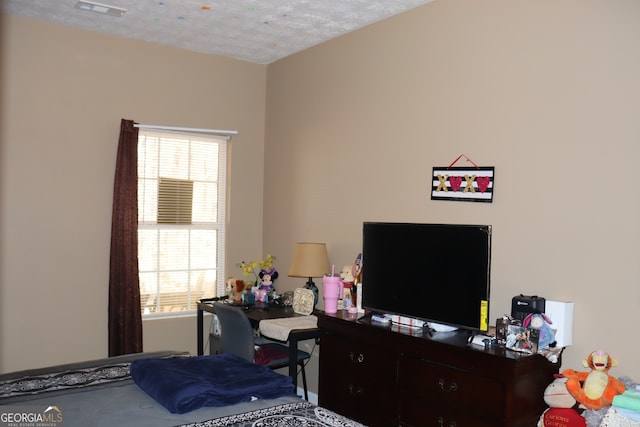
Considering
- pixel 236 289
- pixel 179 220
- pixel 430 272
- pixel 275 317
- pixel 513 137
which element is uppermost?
pixel 513 137

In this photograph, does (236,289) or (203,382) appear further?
(236,289)

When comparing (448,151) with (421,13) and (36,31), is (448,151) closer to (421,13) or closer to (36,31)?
(421,13)

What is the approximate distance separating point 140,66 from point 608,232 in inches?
140

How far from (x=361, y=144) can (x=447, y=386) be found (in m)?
1.87

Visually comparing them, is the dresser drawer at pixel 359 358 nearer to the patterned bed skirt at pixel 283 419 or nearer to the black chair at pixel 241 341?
the black chair at pixel 241 341

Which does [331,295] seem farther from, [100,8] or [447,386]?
[100,8]

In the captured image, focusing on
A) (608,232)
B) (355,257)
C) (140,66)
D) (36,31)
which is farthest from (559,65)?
(36,31)

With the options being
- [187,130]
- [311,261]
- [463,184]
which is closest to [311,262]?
[311,261]

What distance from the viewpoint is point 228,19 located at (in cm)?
401

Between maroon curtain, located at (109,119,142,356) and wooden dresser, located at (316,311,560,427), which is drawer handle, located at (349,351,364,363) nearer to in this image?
wooden dresser, located at (316,311,560,427)

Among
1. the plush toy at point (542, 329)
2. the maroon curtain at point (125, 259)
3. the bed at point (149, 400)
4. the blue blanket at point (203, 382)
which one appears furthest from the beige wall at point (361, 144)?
the bed at point (149, 400)

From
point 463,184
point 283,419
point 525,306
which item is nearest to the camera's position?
point 283,419

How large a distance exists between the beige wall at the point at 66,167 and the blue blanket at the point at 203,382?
1.91 meters

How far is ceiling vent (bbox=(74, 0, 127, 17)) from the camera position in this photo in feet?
12.5
